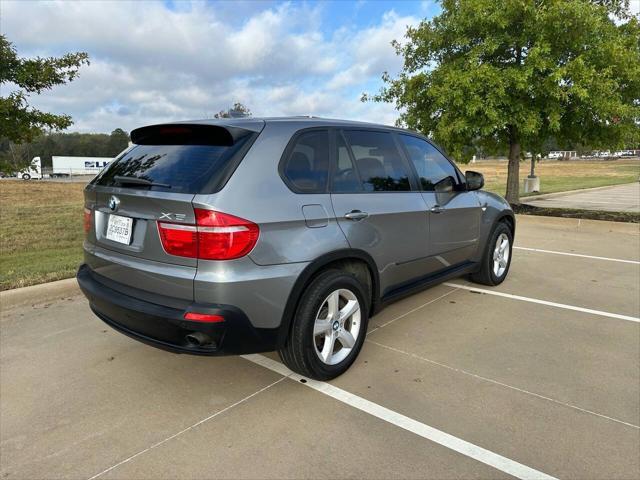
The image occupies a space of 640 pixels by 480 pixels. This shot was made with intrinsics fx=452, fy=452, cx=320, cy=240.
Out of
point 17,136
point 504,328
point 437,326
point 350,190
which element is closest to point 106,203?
point 350,190

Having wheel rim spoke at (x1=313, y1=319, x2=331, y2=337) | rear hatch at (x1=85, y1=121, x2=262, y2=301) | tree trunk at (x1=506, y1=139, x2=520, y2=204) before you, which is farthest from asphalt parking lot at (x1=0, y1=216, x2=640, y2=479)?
tree trunk at (x1=506, y1=139, x2=520, y2=204)

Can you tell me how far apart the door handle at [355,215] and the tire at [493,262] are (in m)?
2.37

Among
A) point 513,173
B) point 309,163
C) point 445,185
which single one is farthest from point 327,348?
point 513,173

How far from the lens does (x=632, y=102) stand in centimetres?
1005

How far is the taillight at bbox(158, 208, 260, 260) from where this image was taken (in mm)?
2418

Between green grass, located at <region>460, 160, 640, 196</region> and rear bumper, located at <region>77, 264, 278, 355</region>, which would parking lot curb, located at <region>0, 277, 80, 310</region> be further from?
green grass, located at <region>460, 160, 640, 196</region>

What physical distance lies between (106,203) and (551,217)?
10.2m

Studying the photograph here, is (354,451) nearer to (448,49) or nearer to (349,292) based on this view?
(349,292)

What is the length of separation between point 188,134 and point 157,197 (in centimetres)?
54

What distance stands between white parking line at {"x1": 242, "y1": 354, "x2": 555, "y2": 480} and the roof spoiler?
1671 millimetres

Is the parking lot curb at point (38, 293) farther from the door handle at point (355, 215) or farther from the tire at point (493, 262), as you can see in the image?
the tire at point (493, 262)

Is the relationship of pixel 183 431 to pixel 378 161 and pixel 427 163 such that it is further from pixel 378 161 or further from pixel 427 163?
→ pixel 427 163

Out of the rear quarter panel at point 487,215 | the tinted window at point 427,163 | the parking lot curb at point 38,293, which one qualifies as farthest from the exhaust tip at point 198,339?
the rear quarter panel at point 487,215

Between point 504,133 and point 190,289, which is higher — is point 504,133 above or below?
above
